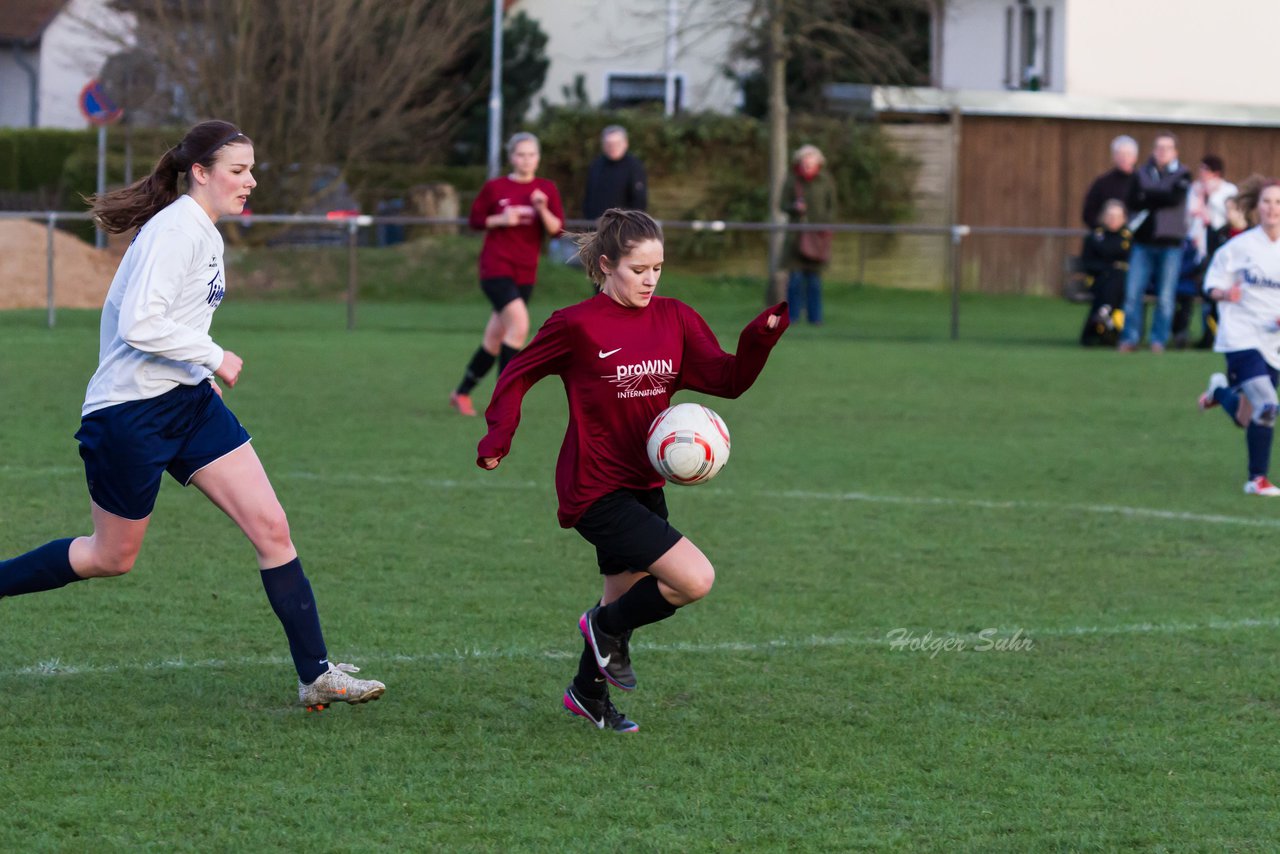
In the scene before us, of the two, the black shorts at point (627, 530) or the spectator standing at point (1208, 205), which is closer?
the black shorts at point (627, 530)

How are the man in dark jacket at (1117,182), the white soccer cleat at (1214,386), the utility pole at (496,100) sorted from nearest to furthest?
the white soccer cleat at (1214,386), the man in dark jacket at (1117,182), the utility pole at (496,100)

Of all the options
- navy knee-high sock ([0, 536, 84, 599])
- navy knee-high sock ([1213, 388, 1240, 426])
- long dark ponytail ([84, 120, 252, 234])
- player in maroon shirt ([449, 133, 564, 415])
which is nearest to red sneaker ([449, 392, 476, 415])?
player in maroon shirt ([449, 133, 564, 415])

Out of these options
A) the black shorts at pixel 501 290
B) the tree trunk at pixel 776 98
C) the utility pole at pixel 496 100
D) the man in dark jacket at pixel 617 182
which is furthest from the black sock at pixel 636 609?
the utility pole at pixel 496 100

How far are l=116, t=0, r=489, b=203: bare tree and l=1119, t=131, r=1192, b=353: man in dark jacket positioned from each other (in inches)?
596

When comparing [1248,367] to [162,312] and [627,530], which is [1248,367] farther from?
[162,312]

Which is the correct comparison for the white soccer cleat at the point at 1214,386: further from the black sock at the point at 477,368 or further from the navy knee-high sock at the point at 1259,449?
the black sock at the point at 477,368

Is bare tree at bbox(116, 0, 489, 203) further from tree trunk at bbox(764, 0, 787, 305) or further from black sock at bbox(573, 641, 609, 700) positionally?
black sock at bbox(573, 641, 609, 700)

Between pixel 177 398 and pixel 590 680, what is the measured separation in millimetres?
1494

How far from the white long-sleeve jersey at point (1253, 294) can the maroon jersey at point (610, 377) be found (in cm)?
549

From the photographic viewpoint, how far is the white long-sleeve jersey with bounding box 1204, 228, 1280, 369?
9570 millimetres

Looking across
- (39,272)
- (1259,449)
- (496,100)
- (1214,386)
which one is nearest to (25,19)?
(496,100)

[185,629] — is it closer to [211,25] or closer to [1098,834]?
[1098,834]

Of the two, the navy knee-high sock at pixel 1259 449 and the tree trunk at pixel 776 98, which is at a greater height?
the tree trunk at pixel 776 98

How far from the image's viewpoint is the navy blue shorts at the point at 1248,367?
31.5ft
